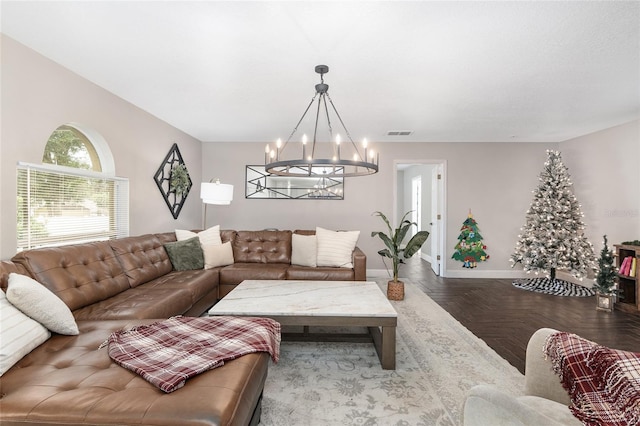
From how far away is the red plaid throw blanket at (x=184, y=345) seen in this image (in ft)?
4.18

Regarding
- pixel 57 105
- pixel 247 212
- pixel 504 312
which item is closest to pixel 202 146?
pixel 247 212

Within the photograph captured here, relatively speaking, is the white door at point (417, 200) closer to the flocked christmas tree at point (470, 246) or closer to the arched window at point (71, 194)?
the flocked christmas tree at point (470, 246)

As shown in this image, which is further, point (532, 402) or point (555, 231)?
point (555, 231)

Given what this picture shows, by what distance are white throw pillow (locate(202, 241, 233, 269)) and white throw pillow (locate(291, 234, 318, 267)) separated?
84 cm

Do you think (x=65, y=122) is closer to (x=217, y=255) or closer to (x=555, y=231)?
(x=217, y=255)

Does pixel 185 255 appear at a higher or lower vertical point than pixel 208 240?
lower

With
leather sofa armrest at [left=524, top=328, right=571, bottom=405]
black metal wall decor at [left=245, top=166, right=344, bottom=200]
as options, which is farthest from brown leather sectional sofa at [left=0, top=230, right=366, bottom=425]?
black metal wall decor at [left=245, top=166, right=344, bottom=200]

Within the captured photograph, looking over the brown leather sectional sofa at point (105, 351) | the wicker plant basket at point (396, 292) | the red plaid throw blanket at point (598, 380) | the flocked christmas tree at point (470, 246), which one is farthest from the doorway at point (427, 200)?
the red plaid throw blanket at point (598, 380)

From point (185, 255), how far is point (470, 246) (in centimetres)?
463

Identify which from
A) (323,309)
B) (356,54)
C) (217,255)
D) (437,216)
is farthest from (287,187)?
(323,309)

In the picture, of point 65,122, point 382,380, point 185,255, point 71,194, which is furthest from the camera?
point 185,255

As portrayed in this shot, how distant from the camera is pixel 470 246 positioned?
213 inches

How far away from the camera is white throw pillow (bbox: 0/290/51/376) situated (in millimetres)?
1335

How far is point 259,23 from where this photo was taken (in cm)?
203
